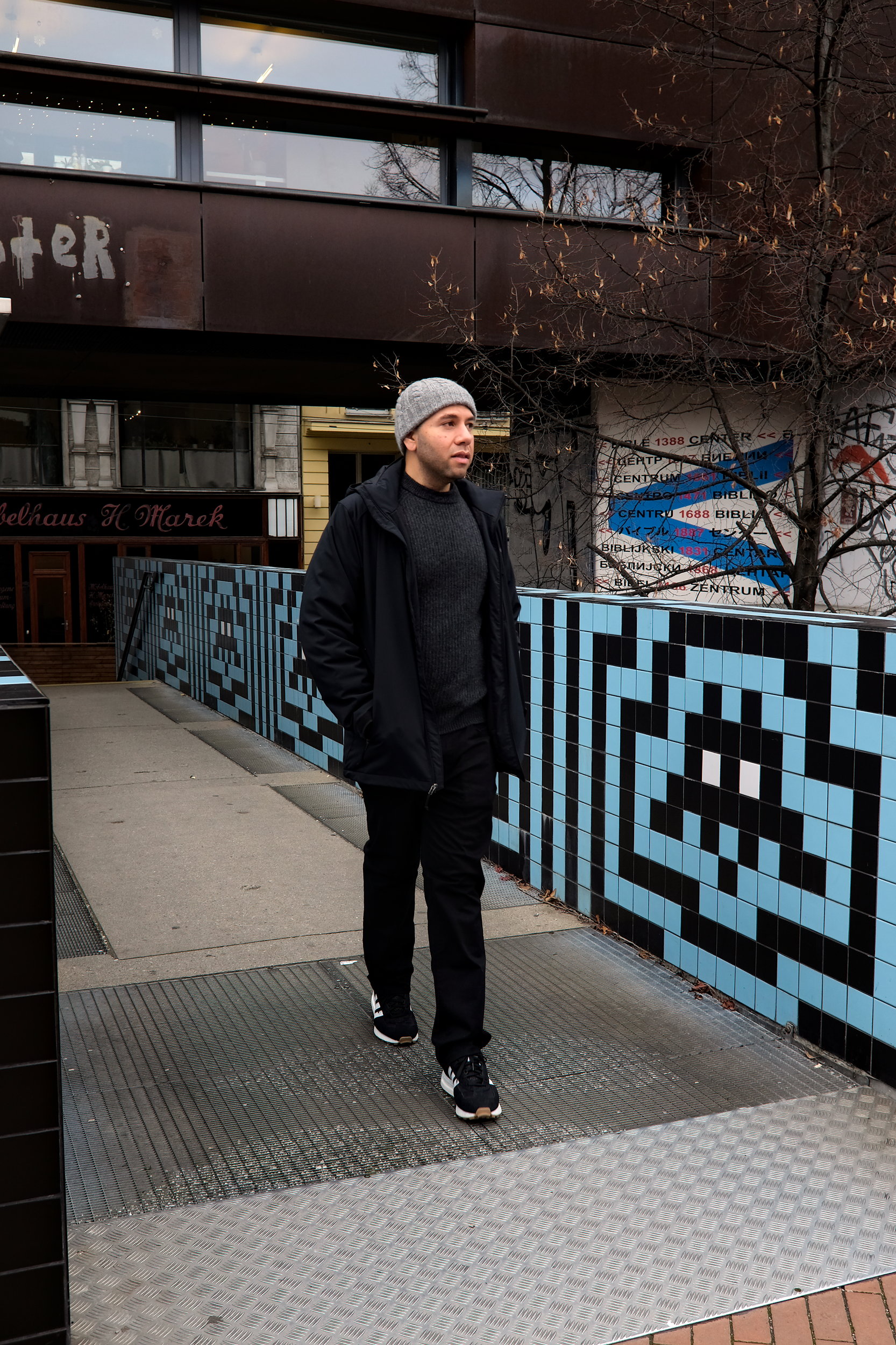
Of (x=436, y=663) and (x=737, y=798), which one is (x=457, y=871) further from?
(x=737, y=798)

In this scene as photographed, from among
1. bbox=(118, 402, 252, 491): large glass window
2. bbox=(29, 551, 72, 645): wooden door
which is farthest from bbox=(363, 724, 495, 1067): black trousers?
bbox=(118, 402, 252, 491): large glass window

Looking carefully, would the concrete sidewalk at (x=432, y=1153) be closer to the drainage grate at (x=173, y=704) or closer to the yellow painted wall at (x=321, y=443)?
the drainage grate at (x=173, y=704)

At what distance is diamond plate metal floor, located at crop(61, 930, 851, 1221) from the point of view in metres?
2.92

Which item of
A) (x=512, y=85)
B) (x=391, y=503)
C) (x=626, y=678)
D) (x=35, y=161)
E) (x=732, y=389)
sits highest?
(x=512, y=85)

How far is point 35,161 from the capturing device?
1055 cm

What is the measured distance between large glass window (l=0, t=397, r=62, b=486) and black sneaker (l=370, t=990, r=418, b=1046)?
26.6 meters

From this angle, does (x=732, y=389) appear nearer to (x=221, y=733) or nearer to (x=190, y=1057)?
(x=221, y=733)

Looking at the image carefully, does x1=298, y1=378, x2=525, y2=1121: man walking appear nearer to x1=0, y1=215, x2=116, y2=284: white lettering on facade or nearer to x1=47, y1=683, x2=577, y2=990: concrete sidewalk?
x1=47, y1=683, x2=577, y2=990: concrete sidewalk

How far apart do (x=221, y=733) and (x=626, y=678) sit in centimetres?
557

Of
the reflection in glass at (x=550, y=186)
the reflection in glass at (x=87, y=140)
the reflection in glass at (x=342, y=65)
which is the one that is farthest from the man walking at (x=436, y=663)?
the reflection in glass at (x=342, y=65)

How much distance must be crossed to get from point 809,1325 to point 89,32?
37.9 ft

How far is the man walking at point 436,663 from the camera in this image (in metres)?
3.13

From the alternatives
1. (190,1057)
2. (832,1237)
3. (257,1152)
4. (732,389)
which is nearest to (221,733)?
(732,389)

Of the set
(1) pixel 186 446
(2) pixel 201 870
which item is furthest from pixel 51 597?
(2) pixel 201 870
